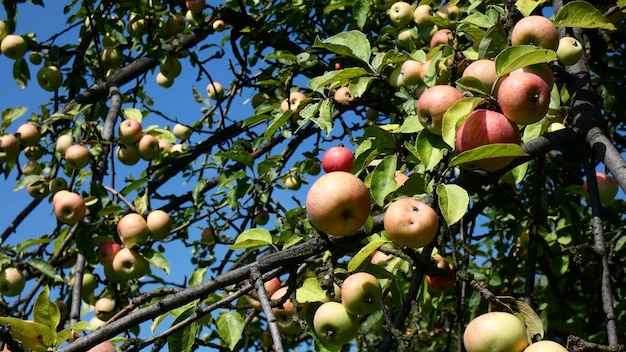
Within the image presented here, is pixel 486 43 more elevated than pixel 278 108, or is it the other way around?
pixel 278 108

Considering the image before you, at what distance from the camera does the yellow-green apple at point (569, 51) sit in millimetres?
1949

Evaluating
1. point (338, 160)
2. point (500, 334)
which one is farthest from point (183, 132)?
point (500, 334)

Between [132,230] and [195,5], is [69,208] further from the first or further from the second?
[195,5]

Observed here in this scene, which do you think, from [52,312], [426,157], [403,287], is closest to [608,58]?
[403,287]

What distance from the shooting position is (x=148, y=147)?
3.56 m

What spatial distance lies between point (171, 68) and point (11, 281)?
6.15 ft

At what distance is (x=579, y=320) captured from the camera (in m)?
3.86

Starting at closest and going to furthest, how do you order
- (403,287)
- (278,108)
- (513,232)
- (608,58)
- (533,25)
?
(533,25) → (403,287) → (278,108) → (513,232) → (608,58)

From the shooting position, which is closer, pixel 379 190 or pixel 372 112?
pixel 379 190

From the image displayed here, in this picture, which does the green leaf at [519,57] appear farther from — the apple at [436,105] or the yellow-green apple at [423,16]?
the yellow-green apple at [423,16]

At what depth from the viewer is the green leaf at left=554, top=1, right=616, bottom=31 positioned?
1.64 m

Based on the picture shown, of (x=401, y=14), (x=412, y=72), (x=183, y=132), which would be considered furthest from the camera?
(x=183, y=132)

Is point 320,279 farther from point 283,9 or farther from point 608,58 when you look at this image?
point 608,58

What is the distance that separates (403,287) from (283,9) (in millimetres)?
1784
